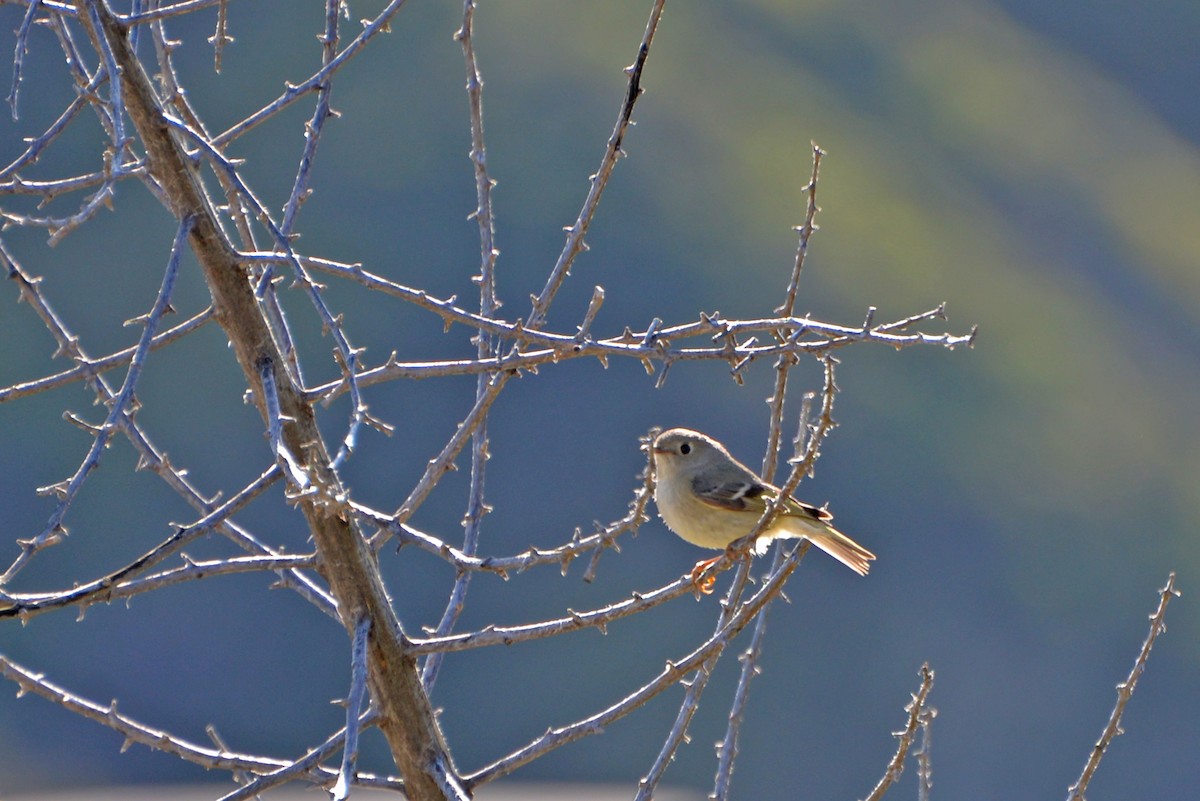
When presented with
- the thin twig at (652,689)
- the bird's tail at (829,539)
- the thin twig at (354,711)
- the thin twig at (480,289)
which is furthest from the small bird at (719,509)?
the thin twig at (354,711)

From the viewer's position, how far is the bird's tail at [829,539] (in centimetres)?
578

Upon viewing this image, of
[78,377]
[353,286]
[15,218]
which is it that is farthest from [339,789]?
[353,286]

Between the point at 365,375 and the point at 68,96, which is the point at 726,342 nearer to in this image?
the point at 365,375

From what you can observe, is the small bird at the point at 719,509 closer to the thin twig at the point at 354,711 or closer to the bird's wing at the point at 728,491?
the bird's wing at the point at 728,491

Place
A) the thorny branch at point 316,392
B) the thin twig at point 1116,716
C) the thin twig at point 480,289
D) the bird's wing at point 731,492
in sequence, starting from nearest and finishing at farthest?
the thorny branch at point 316,392, the thin twig at point 1116,716, the thin twig at point 480,289, the bird's wing at point 731,492

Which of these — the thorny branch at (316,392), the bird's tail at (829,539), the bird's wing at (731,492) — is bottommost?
the thorny branch at (316,392)

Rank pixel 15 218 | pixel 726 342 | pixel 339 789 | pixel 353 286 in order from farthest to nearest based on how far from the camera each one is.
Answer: pixel 353 286 → pixel 726 342 → pixel 15 218 → pixel 339 789

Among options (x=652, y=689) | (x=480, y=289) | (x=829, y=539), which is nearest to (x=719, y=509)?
(x=829, y=539)

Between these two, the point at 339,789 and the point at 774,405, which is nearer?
the point at 339,789

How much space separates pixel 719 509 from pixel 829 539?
0.50 metres

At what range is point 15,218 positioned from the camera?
2.58 m

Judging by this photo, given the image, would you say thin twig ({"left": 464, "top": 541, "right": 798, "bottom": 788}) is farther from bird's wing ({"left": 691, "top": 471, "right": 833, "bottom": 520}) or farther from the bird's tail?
bird's wing ({"left": 691, "top": 471, "right": 833, "bottom": 520})

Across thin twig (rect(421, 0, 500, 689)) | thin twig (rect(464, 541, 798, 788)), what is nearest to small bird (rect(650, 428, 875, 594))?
thin twig (rect(421, 0, 500, 689))

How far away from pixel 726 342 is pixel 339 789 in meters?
1.24
